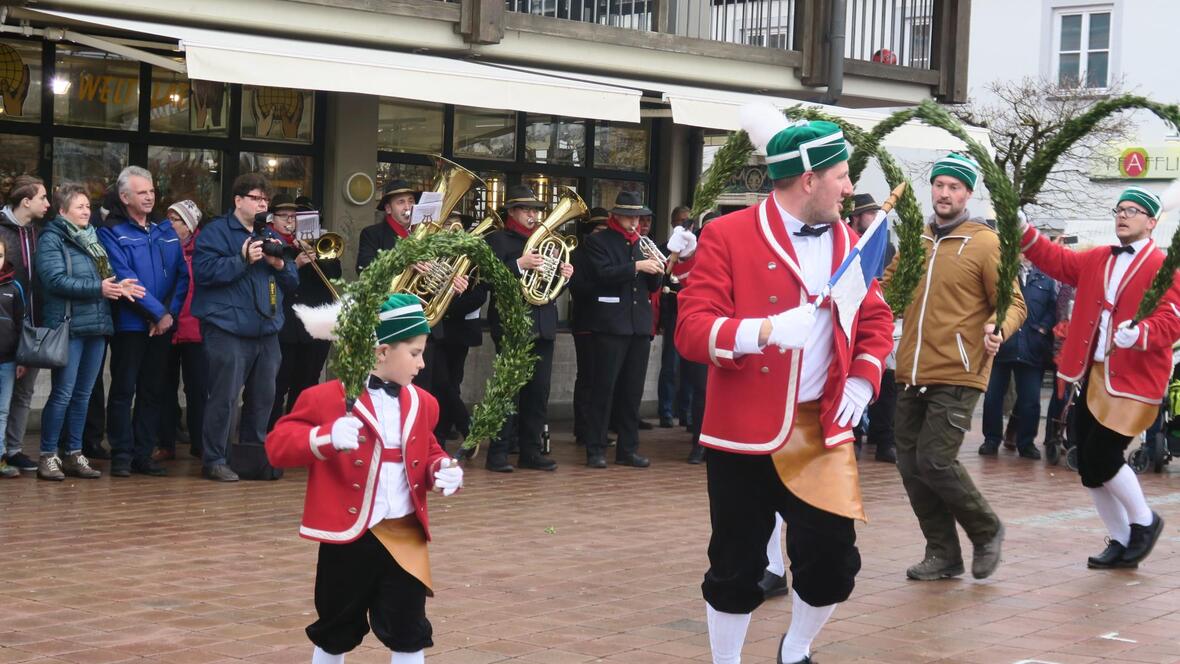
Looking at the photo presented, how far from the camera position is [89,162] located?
12.8m

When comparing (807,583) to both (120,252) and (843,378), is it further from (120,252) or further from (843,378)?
(120,252)

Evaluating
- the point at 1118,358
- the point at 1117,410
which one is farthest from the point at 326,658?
the point at 1118,358

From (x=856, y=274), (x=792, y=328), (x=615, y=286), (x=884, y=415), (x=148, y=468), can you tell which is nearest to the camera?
(x=792, y=328)

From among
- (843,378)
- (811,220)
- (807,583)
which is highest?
(811,220)

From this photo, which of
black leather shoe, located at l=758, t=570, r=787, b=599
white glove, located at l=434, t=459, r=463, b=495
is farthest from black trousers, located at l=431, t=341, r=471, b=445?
white glove, located at l=434, t=459, r=463, b=495

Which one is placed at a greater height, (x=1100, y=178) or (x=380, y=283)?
(x=1100, y=178)

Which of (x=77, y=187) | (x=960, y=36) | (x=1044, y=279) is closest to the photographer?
(x=77, y=187)

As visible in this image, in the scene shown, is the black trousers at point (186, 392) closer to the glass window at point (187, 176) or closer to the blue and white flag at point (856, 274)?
the glass window at point (187, 176)

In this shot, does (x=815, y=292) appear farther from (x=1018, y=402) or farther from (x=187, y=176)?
(x=1018, y=402)

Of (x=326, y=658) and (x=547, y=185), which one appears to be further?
(x=547, y=185)

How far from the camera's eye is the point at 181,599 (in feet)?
22.4

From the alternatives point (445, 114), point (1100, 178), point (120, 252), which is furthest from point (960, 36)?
point (1100, 178)

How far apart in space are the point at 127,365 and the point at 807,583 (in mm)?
6472

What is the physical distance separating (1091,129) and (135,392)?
649 cm
